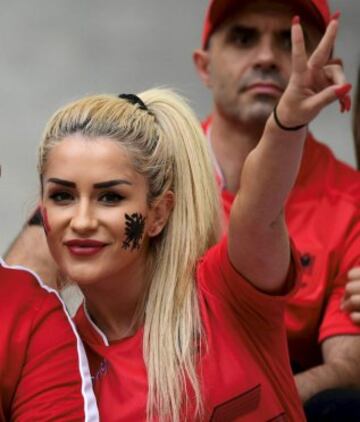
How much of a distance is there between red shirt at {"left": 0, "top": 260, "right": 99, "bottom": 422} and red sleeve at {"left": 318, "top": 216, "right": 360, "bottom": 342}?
0.70m

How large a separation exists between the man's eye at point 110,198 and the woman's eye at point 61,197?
53mm

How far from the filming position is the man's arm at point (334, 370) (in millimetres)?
2236

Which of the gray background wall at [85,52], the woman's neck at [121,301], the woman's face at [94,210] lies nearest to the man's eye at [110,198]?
the woman's face at [94,210]

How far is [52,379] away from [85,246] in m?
0.21

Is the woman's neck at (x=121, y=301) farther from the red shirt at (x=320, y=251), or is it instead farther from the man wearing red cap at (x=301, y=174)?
the red shirt at (x=320, y=251)

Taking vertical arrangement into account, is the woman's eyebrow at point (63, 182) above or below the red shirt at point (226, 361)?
above

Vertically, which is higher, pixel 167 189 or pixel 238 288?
pixel 167 189

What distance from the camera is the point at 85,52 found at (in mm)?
3053

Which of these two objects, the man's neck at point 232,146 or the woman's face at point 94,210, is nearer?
the woman's face at point 94,210

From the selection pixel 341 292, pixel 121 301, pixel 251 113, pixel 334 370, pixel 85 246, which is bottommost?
pixel 334 370

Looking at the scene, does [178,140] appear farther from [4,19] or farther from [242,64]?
[4,19]

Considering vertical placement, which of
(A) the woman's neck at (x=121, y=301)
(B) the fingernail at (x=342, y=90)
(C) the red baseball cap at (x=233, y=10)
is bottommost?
(A) the woman's neck at (x=121, y=301)

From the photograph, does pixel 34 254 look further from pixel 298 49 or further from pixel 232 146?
pixel 298 49

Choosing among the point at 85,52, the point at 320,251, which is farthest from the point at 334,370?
the point at 85,52
